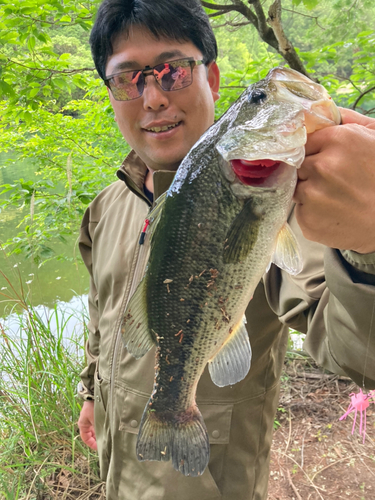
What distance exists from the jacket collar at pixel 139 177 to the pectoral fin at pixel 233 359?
76 centimetres

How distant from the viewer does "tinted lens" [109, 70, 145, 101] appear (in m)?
1.61

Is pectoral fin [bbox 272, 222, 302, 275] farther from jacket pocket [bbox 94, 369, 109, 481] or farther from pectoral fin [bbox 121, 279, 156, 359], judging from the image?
jacket pocket [bbox 94, 369, 109, 481]

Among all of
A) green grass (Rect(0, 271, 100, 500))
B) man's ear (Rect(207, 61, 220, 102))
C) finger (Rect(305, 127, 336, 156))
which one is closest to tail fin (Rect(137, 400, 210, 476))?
finger (Rect(305, 127, 336, 156))

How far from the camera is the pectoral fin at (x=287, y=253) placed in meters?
1.00

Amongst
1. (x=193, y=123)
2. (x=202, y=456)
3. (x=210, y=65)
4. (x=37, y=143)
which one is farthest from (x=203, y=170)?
(x=37, y=143)

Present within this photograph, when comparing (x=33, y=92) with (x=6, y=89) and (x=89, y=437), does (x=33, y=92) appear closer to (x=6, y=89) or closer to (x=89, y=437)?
(x=6, y=89)

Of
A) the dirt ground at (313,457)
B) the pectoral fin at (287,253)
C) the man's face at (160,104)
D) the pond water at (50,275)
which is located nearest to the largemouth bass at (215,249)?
the pectoral fin at (287,253)

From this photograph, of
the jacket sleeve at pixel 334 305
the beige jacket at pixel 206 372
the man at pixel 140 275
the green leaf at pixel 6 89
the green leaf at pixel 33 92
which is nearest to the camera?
the jacket sleeve at pixel 334 305

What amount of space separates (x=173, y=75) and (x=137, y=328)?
3.80ft

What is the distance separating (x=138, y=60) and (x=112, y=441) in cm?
185

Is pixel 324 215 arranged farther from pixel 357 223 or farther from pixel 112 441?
pixel 112 441

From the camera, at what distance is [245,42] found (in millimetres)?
4957

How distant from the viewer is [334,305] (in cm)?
100

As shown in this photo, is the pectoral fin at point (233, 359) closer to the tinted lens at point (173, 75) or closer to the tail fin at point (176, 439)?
the tail fin at point (176, 439)
